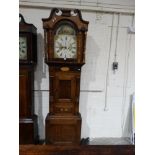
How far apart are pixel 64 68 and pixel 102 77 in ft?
2.23

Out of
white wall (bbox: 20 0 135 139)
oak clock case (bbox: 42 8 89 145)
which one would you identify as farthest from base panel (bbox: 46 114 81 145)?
white wall (bbox: 20 0 135 139)

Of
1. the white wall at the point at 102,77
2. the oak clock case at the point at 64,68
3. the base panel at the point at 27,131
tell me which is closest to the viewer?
the oak clock case at the point at 64,68

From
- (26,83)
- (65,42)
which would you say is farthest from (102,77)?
(26,83)

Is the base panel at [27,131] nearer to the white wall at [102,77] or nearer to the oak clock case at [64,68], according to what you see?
the oak clock case at [64,68]

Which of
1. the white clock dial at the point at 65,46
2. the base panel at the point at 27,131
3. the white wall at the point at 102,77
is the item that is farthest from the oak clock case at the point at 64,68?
the white wall at the point at 102,77

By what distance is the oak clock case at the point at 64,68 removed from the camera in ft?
7.31

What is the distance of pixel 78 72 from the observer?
2.33 metres

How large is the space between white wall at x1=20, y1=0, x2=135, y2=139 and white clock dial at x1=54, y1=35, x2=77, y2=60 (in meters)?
0.42

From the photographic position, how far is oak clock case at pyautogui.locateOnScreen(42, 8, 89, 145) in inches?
87.7

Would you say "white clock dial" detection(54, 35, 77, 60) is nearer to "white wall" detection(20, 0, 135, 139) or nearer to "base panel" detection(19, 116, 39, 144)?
"white wall" detection(20, 0, 135, 139)

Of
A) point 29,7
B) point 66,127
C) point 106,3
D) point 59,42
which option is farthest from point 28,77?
point 106,3

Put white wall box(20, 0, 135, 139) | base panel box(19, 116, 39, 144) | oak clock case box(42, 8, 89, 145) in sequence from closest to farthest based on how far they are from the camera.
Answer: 1. oak clock case box(42, 8, 89, 145)
2. base panel box(19, 116, 39, 144)
3. white wall box(20, 0, 135, 139)

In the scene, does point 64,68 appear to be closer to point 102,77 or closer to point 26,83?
point 26,83
